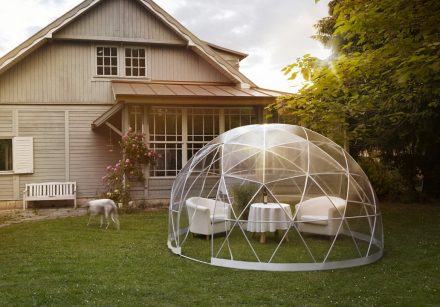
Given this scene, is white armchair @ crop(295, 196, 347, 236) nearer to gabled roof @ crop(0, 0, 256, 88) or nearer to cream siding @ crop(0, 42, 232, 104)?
gabled roof @ crop(0, 0, 256, 88)

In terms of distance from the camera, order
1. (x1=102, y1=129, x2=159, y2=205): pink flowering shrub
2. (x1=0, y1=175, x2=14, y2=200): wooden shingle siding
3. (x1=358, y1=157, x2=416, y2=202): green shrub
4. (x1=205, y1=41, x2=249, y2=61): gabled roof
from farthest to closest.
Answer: (x1=205, y1=41, x2=249, y2=61): gabled roof < (x1=358, y1=157, x2=416, y2=202): green shrub < (x1=0, y1=175, x2=14, y2=200): wooden shingle siding < (x1=102, y1=129, x2=159, y2=205): pink flowering shrub

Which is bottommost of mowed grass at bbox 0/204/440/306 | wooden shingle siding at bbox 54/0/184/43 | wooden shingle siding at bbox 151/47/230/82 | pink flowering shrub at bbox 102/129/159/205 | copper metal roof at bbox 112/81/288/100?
mowed grass at bbox 0/204/440/306

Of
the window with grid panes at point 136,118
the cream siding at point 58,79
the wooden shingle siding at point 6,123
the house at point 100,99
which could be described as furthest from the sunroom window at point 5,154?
the window with grid panes at point 136,118

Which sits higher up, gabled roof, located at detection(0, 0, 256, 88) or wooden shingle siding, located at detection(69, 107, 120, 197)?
gabled roof, located at detection(0, 0, 256, 88)

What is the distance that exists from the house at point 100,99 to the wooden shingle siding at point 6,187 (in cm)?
3

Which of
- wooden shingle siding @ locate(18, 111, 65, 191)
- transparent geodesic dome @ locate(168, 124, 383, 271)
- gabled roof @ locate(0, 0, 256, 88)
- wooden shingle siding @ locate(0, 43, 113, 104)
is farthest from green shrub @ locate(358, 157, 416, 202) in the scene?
wooden shingle siding @ locate(18, 111, 65, 191)

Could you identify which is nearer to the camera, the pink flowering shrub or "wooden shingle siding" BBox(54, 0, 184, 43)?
the pink flowering shrub

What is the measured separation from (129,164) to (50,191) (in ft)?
10.9

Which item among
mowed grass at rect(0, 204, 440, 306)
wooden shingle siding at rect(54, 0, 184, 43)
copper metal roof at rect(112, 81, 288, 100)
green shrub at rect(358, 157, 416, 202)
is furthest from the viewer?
green shrub at rect(358, 157, 416, 202)

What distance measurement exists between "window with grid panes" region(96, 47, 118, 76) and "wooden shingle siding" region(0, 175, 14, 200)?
4730 mm

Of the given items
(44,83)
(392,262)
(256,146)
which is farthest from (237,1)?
(44,83)

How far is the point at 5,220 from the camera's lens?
1326 cm

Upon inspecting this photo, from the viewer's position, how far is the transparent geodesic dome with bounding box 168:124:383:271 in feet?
27.3

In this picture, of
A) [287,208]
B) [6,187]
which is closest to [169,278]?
[287,208]
